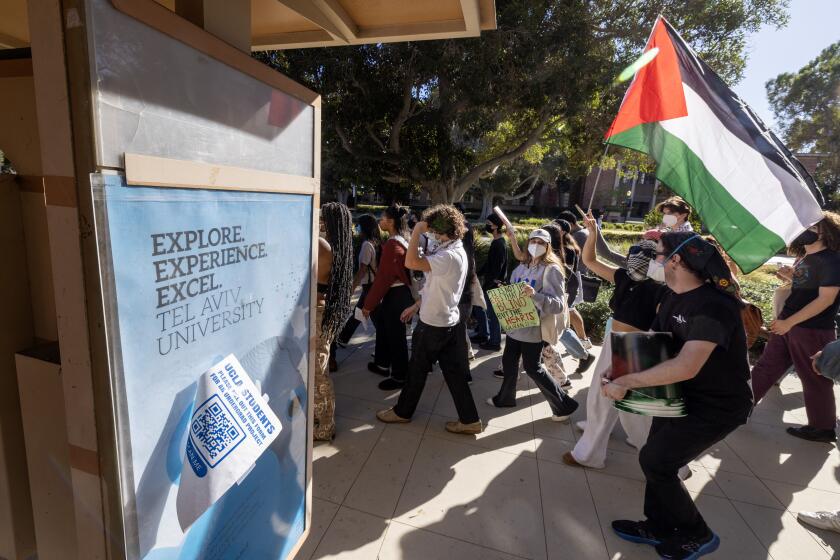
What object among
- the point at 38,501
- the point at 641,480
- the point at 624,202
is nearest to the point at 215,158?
the point at 38,501

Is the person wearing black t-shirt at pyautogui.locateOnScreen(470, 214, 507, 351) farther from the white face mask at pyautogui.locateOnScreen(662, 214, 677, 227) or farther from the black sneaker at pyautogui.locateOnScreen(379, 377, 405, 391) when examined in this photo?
the white face mask at pyautogui.locateOnScreen(662, 214, 677, 227)

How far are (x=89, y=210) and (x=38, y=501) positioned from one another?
1.13 m

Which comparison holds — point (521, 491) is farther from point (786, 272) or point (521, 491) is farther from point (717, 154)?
point (786, 272)

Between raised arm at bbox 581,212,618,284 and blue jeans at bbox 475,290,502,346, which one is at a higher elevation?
raised arm at bbox 581,212,618,284

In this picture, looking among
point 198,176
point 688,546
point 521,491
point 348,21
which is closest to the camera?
point 198,176

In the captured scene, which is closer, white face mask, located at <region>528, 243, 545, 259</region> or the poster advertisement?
the poster advertisement

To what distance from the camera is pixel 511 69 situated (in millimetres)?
9359

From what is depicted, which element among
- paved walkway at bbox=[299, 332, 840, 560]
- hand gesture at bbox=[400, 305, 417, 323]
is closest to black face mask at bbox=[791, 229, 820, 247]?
paved walkway at bbox=[299, 332, 840, 560]

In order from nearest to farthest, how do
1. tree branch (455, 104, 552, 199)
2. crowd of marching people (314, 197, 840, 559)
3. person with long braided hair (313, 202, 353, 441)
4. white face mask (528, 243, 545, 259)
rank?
1. crowd of marching people (314, 197, 840, 559)
2. person with long braided hair (313, 202, 353, 441)
3. white face mask (528, 243, 545, 259)
4. tree branch (455, 104, 552, 199)

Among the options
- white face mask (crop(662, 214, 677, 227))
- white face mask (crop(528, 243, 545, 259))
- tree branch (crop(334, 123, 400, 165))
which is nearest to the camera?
white face mask (crop(662, 214, 677, 227))

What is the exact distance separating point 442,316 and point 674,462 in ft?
5.90

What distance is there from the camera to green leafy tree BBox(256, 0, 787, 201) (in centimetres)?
912

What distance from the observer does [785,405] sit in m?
4.56

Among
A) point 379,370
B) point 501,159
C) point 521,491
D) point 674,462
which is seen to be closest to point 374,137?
point 501,159
